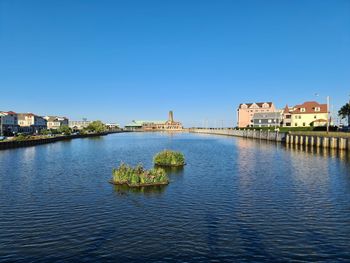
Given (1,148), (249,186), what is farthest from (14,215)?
(1,148)

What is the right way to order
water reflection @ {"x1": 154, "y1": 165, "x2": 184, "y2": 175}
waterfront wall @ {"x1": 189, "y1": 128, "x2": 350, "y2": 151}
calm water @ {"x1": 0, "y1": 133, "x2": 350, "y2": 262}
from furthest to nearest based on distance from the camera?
1. waterfront wall @ {"x1": 189, "y1": 128, "x2": 350, "y2": 151}
2. water reflection @ {"x1": 154, "y1": 165, "x2": 184, "y2": 175}
3. calm water @ {"x1": 0, "y1": 133, "x2": 350, "y2": 262}

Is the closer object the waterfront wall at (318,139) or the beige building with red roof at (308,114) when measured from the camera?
→ the waterfront wall at (318,139)

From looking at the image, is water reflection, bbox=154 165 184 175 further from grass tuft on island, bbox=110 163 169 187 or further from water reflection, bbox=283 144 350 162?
water reflection, bbox=283 144 350 162

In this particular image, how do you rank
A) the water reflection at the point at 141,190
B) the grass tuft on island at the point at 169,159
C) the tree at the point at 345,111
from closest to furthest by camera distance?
1. the water reflection at the point at 141,190
2. the grass tuft on island at the point at 169,159
3. the tree at the point at 345,111

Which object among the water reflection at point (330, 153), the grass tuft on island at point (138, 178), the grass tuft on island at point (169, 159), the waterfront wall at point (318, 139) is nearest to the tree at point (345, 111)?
the waterfront wall at point (318, 139)

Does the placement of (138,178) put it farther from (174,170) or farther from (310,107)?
(310,107)

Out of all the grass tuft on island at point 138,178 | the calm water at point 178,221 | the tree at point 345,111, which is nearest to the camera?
the calm water at point 178,221

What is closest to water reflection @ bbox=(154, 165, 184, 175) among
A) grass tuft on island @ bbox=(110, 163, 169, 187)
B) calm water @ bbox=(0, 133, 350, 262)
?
calm water @ bbox=(0, 133, 350, 262)

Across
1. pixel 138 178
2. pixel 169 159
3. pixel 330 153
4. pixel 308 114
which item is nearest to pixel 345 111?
pixel 308 114

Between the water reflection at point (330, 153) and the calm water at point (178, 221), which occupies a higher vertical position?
the calm water at point (178, 221)

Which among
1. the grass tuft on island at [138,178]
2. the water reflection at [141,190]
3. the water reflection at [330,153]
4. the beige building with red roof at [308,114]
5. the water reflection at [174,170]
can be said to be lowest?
the water reflection at [330,153]

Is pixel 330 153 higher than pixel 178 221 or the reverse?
the reverse

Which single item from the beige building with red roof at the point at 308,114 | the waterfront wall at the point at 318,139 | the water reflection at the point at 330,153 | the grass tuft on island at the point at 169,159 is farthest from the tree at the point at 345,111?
the grass tuft on island at the point at 169,159

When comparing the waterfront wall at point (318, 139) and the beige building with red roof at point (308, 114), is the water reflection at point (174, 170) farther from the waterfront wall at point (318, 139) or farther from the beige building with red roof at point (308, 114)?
the beige building with red roof at point (308, 114)
